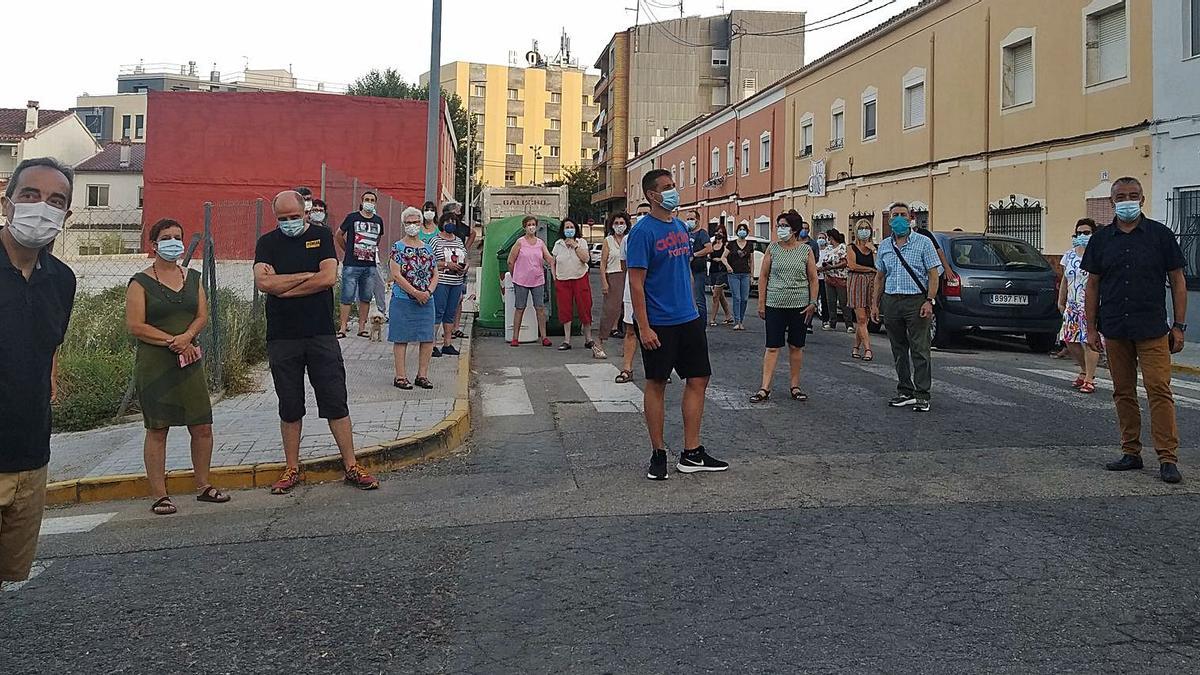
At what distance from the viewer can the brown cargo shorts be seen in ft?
9.87

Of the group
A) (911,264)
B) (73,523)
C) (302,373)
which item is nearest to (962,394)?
(911,264)

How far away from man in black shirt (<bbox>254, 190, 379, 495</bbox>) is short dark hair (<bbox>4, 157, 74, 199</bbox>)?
105 inches

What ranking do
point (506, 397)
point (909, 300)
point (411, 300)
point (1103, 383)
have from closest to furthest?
point (909, 300)
point (411, 300)
point (506, 397)
point (1103, 383)

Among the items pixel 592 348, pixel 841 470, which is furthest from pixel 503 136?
pixel 841 470

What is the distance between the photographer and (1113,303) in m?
6.24

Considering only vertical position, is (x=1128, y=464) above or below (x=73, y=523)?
above

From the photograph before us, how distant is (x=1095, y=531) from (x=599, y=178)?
6760cm

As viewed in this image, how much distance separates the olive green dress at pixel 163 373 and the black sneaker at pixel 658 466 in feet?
8.97

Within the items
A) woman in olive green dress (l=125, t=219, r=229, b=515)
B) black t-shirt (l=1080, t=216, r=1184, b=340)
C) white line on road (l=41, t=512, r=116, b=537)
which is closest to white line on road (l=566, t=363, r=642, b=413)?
woman in olive green dress (l=125, t=219, r=229, b=515)

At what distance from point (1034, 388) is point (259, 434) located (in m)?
7.16

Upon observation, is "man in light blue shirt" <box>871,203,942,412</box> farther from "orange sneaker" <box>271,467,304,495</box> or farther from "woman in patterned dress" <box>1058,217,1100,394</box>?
"orange sneaker" <box>271,467,304,495</box>

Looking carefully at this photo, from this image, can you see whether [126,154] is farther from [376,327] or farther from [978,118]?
[376,327]

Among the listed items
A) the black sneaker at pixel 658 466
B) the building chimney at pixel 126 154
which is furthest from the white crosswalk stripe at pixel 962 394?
the building chimney at pixel 126 154

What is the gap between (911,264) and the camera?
28.0 ft
